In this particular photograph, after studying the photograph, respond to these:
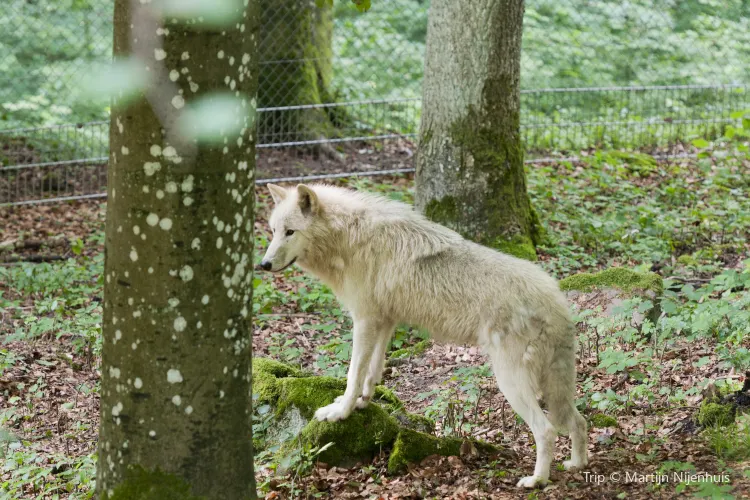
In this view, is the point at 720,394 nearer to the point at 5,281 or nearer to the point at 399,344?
the point at 399,344

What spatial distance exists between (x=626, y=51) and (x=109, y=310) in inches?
608

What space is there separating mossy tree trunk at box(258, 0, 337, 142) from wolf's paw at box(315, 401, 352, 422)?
801cm

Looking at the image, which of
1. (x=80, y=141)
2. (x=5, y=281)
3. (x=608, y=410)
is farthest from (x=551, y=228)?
(x=80, y=141)

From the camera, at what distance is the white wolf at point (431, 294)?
4.83m

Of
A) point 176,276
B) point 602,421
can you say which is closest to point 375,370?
point 602,421

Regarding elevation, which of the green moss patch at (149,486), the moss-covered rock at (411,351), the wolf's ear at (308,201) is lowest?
the moss-covered rock at (411,351)

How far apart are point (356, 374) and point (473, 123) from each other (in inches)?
154

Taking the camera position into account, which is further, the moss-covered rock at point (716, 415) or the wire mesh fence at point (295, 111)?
the wire mesh fence at point (295, 111)

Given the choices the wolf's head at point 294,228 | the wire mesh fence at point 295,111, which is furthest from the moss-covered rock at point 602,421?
the wire mesh fence at point 295,111

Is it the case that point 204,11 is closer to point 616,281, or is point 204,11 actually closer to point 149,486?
point 149,486

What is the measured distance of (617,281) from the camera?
710 cm

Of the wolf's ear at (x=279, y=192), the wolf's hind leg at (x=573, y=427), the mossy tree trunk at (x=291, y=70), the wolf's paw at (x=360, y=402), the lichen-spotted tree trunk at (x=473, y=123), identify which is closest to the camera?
the wolf's hind leg at (x=573, y=427)

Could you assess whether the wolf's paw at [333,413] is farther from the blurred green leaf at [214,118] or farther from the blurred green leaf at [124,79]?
the blurred green leaf at [124,79]

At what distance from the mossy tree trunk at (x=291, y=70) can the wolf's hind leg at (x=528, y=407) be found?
8414 mm
